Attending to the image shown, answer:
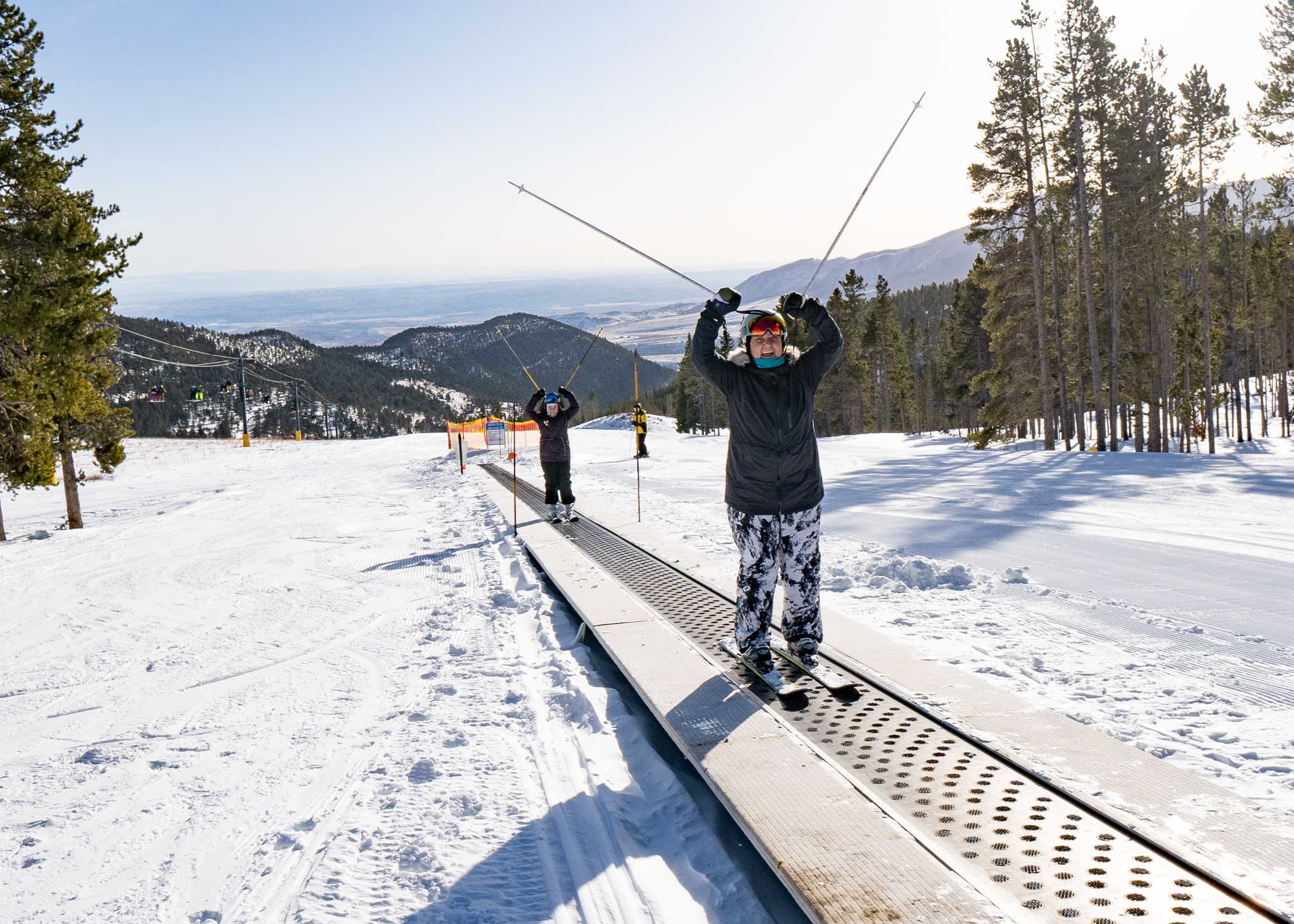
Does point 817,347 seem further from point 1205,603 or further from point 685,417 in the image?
point 685,417

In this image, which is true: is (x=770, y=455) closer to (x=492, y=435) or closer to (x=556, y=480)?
(x=556, y=480)

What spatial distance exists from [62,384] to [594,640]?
16447 mm

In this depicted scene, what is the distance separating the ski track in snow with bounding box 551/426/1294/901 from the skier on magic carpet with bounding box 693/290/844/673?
98 cm

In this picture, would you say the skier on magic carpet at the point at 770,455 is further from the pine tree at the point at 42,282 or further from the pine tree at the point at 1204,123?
the pine tree at the point at 1204,123

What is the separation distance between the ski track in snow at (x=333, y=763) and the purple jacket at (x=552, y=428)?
2.47m

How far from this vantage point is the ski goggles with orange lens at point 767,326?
4109 millimetres

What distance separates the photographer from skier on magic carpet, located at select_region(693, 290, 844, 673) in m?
4.12

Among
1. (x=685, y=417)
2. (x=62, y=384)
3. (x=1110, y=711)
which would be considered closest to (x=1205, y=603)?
(x=1110, y=711)

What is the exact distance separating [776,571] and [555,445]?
6893 millimetres

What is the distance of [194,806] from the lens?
10.8ft

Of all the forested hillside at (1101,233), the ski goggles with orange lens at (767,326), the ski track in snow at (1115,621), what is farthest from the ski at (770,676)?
the forested hillside at (1101,233)

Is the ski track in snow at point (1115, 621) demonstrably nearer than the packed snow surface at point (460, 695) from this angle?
No

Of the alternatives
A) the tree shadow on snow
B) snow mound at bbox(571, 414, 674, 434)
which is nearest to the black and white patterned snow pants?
the tree shadow on snow

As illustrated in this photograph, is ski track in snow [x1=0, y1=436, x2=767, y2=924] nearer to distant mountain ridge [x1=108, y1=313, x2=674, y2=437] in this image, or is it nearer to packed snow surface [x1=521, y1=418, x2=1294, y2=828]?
packed snow surface [x1=521, y1=418, x2=1294, y2=828]
